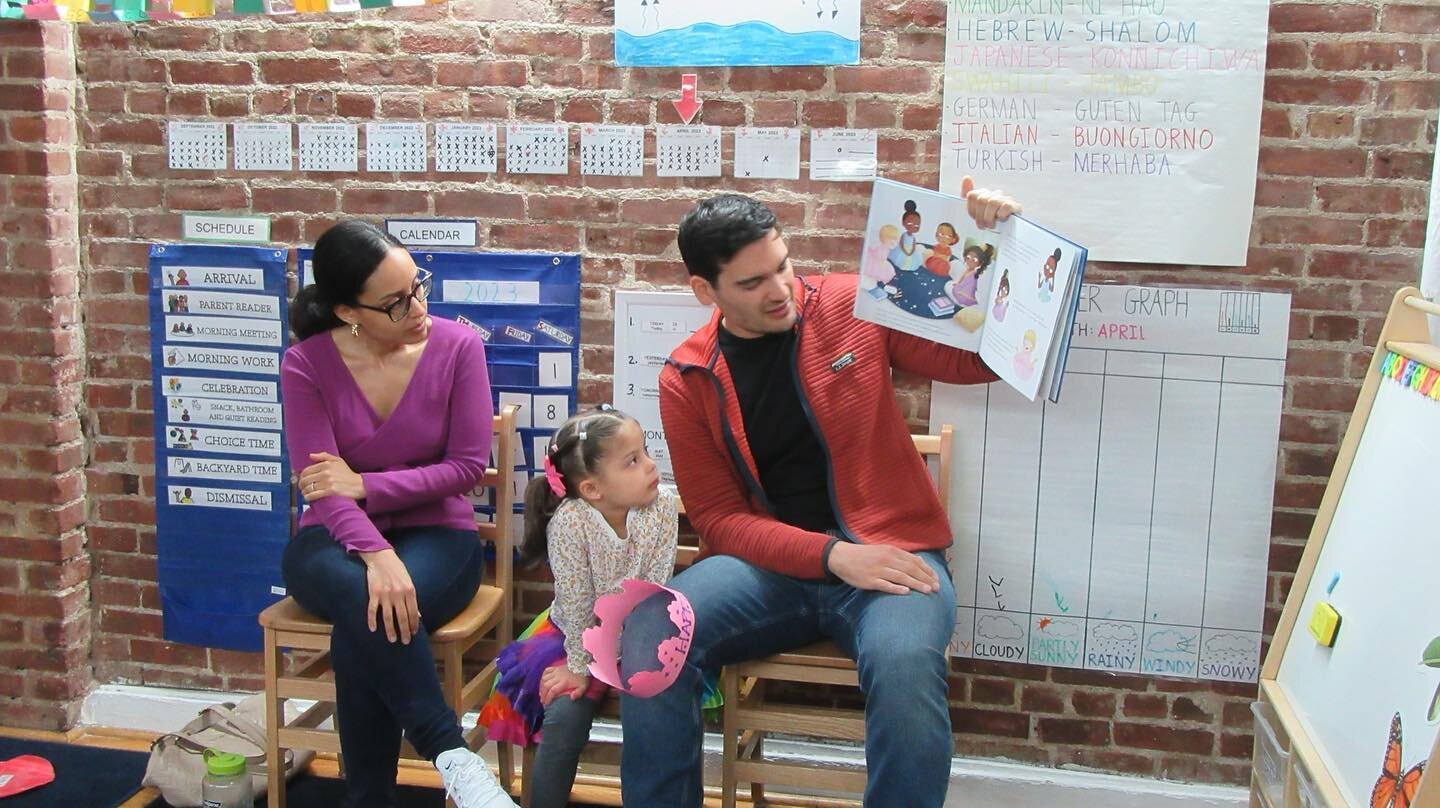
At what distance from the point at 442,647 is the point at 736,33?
1.50 metres

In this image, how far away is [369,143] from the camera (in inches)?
109

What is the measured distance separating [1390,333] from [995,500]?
85 centimetres

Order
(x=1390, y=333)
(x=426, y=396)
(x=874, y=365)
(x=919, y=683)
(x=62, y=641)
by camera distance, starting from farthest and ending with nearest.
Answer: (x=62, y=641)
(x=426, y=396)
(x=874, y=365)
(x=1390, y=333)
(x=919, y=683)

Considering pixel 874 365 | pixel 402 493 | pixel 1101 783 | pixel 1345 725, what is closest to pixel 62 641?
pixel 402 493

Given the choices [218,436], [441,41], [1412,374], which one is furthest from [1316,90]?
[218,436]

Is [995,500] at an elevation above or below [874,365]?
below

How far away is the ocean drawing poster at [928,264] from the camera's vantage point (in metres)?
2.22

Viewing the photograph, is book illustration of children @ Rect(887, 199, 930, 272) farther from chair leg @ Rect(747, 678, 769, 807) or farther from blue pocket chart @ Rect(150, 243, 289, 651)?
blue pocket chart @ Rect(150, 243, 289, 651)

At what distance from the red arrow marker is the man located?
43cm

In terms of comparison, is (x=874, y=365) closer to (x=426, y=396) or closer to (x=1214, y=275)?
(x=1214, y=275)

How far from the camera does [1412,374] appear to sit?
2031mm

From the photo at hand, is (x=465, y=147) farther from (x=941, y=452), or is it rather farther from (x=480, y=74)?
(x=941, y=452)

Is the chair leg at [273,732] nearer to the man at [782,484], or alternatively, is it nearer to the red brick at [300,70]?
the man at [782,484]

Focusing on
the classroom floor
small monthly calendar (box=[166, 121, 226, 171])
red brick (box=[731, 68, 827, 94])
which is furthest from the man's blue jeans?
small monthly calendar (box=[166, 121, 226, 171])
